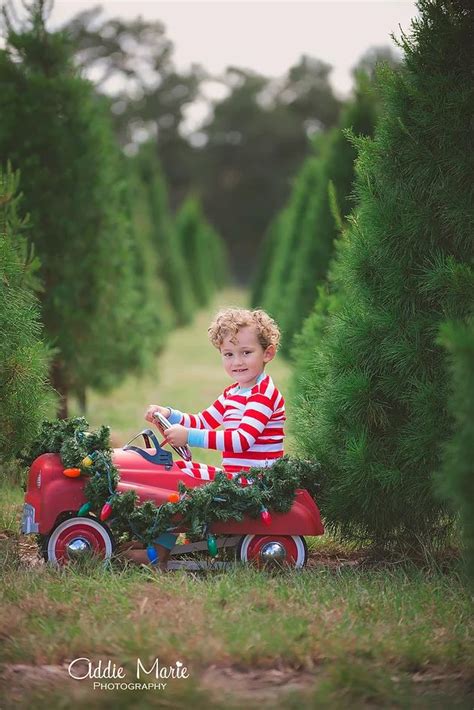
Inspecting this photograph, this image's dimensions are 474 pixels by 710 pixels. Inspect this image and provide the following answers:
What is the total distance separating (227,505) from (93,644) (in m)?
1.06

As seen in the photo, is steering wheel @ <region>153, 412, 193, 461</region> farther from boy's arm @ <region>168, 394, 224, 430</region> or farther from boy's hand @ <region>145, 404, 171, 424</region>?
boy's arm @ <region>168, 394, 224, 430</region>

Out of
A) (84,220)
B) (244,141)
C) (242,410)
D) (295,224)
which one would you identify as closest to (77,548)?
(242,410)

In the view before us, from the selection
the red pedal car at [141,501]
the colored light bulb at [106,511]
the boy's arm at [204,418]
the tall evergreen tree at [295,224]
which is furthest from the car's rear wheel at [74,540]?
the tall evergreen tree at [295,224]

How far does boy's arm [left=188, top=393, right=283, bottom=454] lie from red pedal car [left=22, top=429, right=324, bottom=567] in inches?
7.1

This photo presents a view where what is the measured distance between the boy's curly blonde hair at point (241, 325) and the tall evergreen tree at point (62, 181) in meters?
3.44

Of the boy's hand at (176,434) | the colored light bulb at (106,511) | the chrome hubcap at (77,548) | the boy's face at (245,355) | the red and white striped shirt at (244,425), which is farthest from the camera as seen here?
the boy's face at (245,355)

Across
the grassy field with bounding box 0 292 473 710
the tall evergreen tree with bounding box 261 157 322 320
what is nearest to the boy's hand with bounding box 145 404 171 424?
the grassy field with bounding box 0 292 473 710

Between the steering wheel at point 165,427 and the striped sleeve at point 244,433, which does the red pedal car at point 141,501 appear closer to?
the steering wheel at point 165,427

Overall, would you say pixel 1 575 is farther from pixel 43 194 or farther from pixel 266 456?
pixel 43 194

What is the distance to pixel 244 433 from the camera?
13.8 feet

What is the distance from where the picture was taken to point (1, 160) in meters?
7.68

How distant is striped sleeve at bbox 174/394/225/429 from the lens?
452cm

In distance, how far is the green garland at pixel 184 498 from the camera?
3.93m

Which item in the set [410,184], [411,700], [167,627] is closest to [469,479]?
[411,700]
